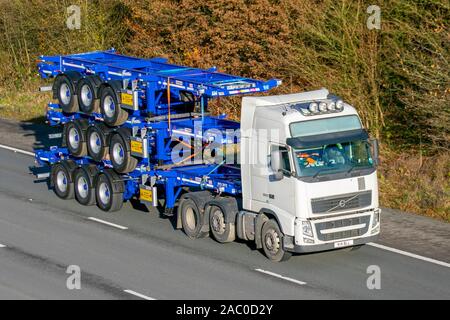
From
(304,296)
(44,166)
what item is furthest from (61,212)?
(304,296)

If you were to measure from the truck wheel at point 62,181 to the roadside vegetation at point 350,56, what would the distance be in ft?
23.2

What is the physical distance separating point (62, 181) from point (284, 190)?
7286 mm

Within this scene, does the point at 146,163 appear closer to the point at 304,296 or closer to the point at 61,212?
the point at 61,212

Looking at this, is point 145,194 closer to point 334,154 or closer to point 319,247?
point 319,247

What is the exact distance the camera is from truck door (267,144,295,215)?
18312mm

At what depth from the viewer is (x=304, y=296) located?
17281mm

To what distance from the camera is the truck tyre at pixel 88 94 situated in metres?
22.3

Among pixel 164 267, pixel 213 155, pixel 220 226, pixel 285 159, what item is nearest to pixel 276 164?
pixel 285 159

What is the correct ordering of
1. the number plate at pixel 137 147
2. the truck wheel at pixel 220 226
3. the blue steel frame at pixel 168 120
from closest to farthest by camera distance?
the truck wheel at pixel 220 226 → the blue steel frame at pixel 168 120 → the number plate at pixel 137 147

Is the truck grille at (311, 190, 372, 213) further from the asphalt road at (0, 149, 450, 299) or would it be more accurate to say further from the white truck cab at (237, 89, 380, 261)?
the asphalt road at (0, 149, 450, 299)

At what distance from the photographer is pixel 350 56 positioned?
27.3m

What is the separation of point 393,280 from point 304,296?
72.5 inches

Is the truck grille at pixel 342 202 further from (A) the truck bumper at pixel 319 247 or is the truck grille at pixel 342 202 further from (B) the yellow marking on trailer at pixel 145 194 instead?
(B) the yellow marking on trailer at pixel 145 194

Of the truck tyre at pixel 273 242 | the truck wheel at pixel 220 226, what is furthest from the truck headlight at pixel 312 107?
the truck wheel at pixel 220 226
